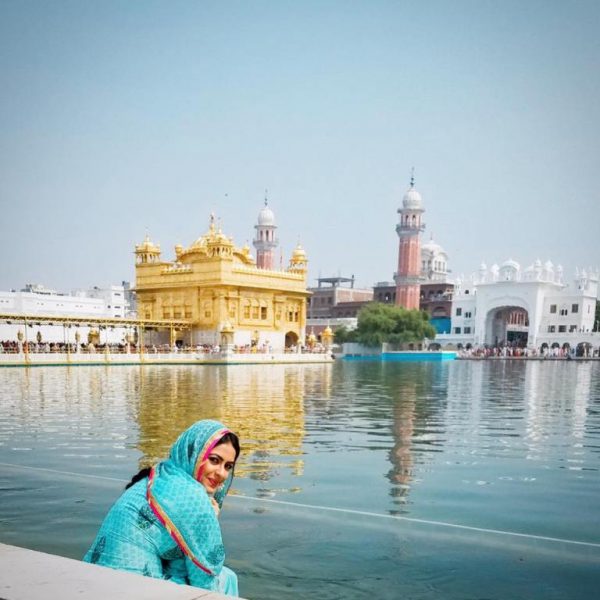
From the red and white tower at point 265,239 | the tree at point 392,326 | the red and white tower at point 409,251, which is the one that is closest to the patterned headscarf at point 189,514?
the tree at point 392,326

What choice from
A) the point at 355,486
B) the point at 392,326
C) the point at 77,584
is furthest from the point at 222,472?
the point at 392,326

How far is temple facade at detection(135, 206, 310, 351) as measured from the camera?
143 ft

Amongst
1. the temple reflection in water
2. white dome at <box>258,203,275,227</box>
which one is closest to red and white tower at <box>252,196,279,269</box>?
white dome at <box>258,203,275,227</box>

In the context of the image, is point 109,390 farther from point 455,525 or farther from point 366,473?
point 455,525

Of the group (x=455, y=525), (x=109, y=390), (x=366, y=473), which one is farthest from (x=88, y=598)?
(x=109, y=390)

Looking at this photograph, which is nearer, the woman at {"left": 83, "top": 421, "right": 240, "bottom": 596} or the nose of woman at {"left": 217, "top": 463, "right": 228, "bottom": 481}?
the woman at {"left": 83, "top": 421, "right": 240, "bottom": 596}

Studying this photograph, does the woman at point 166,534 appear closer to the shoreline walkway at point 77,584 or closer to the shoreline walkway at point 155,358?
the shoreline walkway at point 77,584

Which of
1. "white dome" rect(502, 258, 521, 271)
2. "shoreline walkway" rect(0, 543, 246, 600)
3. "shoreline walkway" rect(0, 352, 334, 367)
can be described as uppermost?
"white dome" rect(502, 258, 521, 271)

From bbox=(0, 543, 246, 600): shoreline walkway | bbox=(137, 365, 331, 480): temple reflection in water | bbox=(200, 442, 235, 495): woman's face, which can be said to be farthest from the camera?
bbox=(137, 365, 331, 480): temple reflection in water

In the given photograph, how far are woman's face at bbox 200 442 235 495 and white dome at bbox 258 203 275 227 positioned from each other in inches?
3262

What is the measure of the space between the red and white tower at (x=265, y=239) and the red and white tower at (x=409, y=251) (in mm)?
17530

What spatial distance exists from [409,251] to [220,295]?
3609cm

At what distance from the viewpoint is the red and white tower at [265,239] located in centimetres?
8462

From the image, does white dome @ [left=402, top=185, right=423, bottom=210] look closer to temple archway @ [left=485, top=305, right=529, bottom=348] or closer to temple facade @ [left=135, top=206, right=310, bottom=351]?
temple archway @ [left=485, top=305, right=529, bottom=348]
